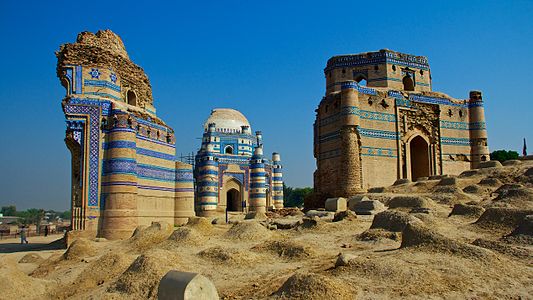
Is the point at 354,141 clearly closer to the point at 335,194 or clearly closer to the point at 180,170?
the point at 335,194

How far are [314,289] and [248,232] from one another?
6.47 m

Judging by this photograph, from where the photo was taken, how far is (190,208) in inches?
894

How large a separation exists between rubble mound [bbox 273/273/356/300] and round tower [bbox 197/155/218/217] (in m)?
27.1

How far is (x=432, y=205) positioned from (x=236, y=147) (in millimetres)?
29397

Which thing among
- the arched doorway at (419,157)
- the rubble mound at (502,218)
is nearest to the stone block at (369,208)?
the rubble mound at (502,218)

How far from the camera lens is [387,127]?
2370 cm

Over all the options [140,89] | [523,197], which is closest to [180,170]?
[140,89]

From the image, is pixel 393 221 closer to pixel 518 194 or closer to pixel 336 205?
pixel 518 194

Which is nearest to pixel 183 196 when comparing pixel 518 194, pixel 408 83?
pixel 408 83

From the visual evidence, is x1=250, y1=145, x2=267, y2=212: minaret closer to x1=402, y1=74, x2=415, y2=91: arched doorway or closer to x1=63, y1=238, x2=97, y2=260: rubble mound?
x1=402, y1=74, x2=415, y2=91: arched doorway

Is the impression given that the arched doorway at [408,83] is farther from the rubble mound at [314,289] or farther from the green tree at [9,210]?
the green tree at [9,210]

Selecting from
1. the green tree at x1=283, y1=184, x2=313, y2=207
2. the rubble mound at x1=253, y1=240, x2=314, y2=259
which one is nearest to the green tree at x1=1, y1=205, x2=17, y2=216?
the green tree at x1=283, y1=184, x2=313, y2=207

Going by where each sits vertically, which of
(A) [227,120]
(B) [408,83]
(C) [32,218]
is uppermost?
(A) [227,120]

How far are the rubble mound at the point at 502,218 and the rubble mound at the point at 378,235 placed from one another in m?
1.89
